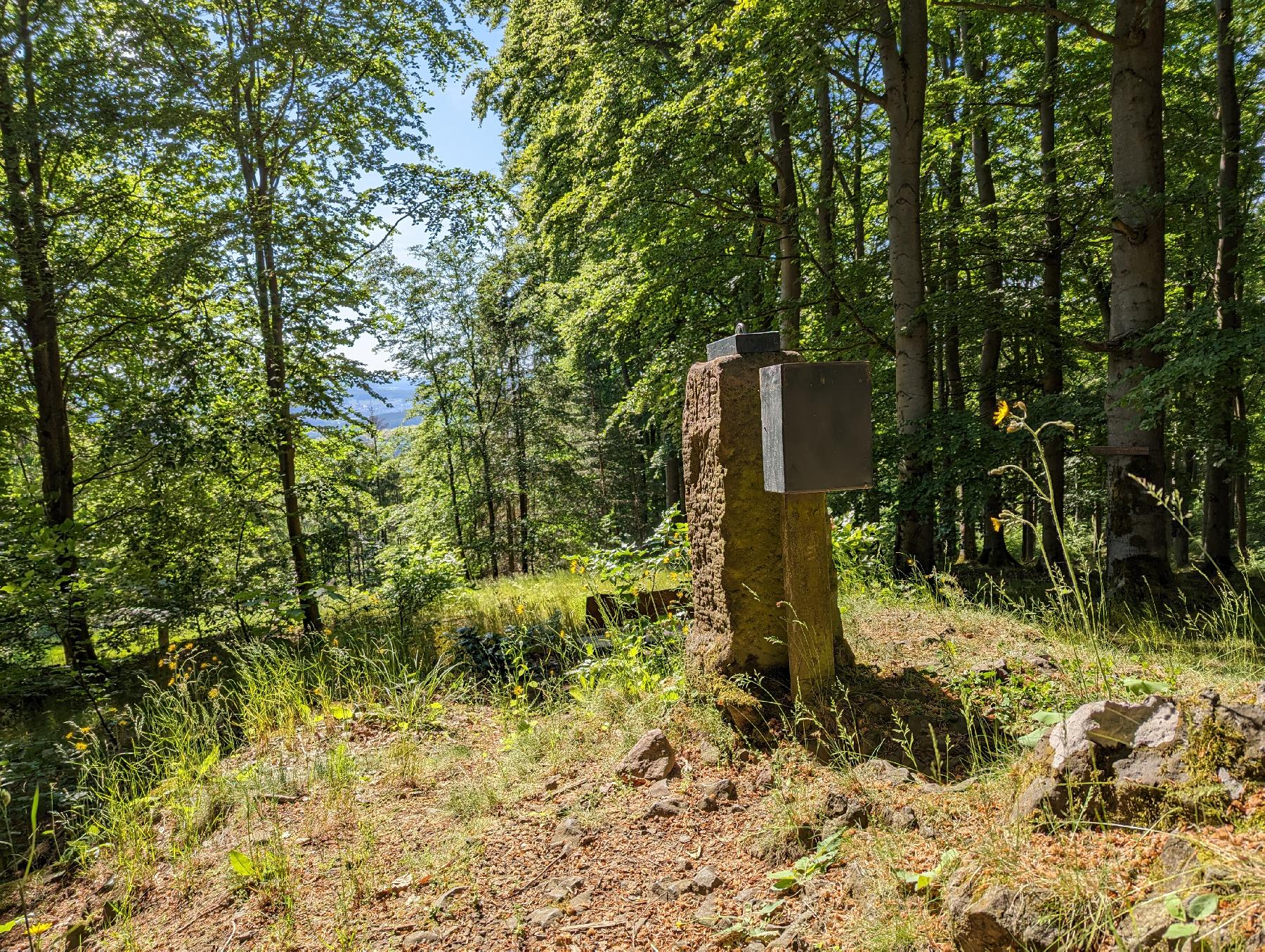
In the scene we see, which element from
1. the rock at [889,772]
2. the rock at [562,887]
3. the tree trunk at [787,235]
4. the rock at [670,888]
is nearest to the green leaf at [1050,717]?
the rock at [889,772]

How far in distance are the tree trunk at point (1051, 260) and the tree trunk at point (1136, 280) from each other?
1031mm

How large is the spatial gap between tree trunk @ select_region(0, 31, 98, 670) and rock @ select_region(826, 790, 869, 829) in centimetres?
596

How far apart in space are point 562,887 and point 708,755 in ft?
3.32

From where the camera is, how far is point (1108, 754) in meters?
1.97

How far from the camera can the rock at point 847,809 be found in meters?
2.37

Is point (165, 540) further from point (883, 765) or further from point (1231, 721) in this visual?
point (1231, 721)

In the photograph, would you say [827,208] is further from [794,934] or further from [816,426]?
[794,934]

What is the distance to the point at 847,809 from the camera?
7.93 feet

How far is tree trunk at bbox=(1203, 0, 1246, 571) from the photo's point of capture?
4965 mm

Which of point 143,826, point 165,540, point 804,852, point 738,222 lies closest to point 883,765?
point 804,852

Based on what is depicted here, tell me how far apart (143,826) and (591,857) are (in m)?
2.54

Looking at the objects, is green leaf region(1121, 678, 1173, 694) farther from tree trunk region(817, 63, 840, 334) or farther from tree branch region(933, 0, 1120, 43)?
tree trunk region(817, 63, 840, 334)

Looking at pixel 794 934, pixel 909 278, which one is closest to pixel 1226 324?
pixel 909 278

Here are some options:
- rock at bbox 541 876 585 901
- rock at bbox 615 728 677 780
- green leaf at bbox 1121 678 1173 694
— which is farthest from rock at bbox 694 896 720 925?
green leaf at bbox 1121 678 1173 694
